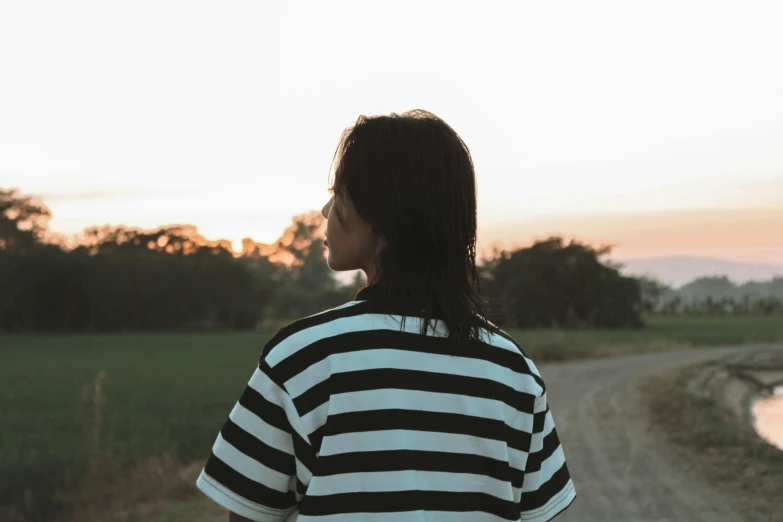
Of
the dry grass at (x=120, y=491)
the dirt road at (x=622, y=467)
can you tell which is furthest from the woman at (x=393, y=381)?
the dry grass at (x=120, y=491)

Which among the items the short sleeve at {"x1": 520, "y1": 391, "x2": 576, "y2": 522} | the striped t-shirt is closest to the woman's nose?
the striped t-shirt

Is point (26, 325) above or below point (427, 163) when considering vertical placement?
below

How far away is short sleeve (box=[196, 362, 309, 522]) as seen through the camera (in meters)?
1.35

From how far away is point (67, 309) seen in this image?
171 feet

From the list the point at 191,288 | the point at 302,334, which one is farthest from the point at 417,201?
the point at 191,288

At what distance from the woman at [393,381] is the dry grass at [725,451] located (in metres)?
5.92

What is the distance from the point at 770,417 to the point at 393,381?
16969mm

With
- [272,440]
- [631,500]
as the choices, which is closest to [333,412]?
[272,440]

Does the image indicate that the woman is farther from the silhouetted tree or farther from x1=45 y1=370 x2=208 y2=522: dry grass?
the silhouetted tree

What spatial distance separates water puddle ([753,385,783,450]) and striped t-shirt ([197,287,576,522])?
11661 mm

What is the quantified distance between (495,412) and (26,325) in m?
54.5

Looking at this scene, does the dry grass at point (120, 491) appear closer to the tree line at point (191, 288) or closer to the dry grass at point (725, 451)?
the dry grass at point (725, 451)

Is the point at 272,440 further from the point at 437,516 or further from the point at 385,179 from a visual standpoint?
the point at 385,179

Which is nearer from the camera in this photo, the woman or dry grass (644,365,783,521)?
the woman
